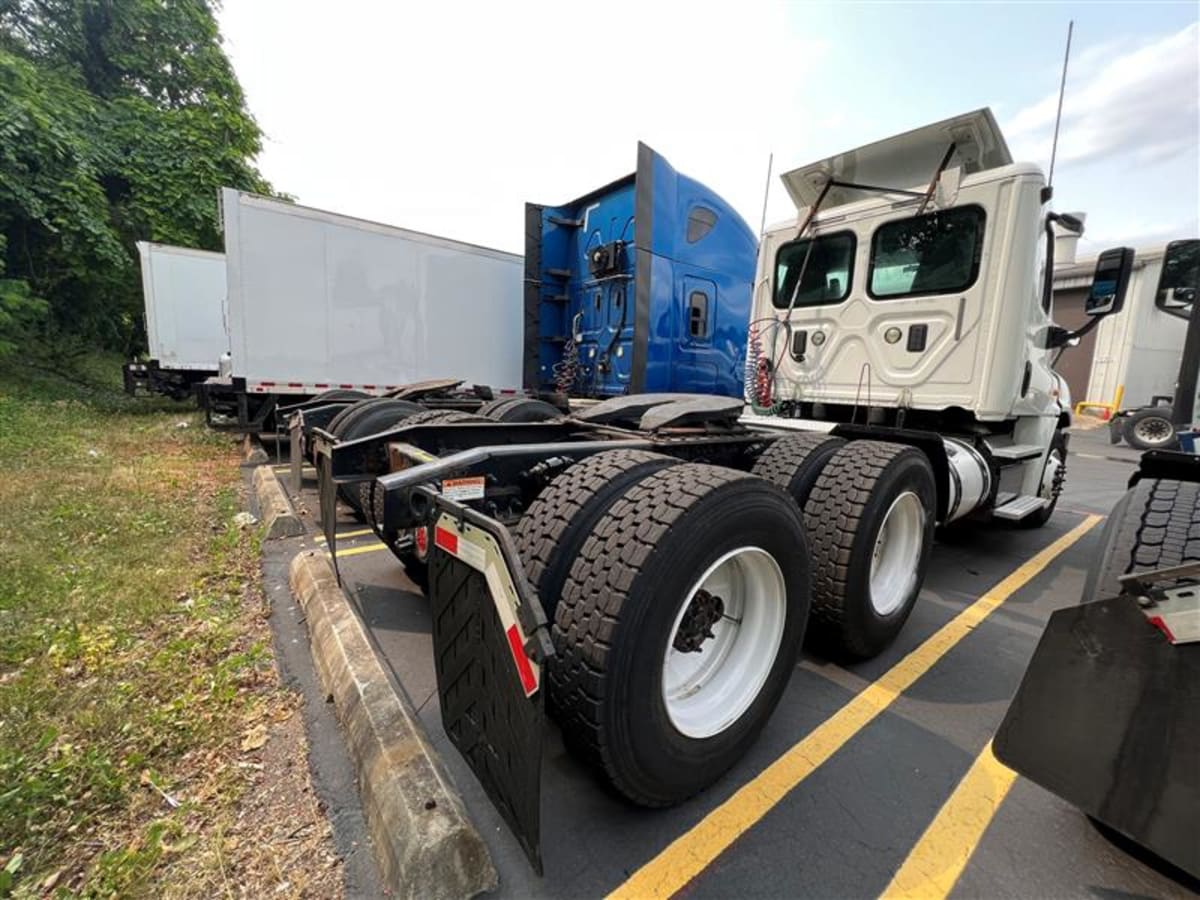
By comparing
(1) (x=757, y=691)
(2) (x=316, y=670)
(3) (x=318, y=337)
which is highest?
(3) (x=318, y=337)

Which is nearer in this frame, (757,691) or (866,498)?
(757,691)

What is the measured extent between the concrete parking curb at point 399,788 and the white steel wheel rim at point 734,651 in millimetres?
813

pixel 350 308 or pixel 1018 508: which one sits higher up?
pixel 350 308

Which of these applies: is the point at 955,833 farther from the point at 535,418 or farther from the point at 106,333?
the point at 106,333

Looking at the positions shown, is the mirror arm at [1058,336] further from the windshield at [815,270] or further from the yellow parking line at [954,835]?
the yellow parking line at [954,835]

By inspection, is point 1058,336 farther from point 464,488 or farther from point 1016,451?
point 464,488

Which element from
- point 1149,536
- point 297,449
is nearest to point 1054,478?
point 1149,536

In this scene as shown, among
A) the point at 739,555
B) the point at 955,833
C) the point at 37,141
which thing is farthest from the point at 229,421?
the point at 955,833

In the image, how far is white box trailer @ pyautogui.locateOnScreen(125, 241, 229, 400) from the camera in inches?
468

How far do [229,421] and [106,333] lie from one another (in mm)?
11870

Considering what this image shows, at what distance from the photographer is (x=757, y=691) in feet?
6.79

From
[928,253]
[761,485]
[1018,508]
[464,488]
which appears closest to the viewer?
[761,485]

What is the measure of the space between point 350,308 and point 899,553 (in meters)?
7.42

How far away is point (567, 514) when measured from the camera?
185 cm
